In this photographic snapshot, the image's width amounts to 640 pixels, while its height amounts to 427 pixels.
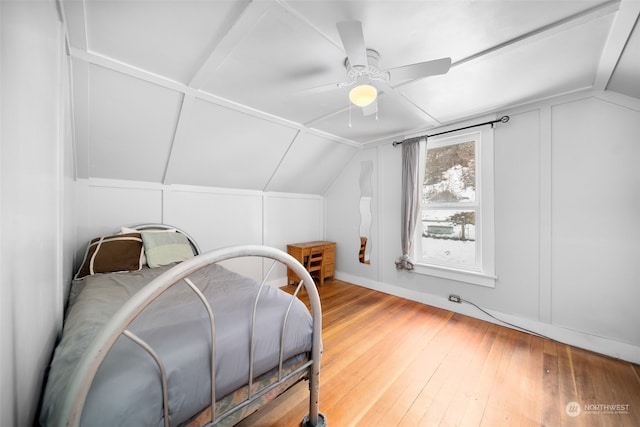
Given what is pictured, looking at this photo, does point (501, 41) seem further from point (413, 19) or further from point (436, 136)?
point (436, 136)

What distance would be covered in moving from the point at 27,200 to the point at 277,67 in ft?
4.91

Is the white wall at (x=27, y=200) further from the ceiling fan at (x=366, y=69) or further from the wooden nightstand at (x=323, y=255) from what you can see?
the wooden nightstand at (x=323, y=255)

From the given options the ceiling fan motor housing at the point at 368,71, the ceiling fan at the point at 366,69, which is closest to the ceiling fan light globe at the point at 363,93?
the ceiling fan at the point at 366,69

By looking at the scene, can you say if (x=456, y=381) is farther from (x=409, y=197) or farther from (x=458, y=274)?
(x=409, y=197)

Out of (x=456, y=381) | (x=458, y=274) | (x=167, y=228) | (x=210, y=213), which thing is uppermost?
(x=210, y=213)

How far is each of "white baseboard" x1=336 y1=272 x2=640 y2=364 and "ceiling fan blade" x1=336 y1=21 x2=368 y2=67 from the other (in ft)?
8.88

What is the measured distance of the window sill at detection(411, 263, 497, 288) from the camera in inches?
96.8

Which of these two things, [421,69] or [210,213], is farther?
[210,213]

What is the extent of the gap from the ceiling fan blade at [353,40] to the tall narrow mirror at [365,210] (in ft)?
7.17

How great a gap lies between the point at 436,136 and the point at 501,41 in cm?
148

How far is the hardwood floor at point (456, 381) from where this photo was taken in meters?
1.34

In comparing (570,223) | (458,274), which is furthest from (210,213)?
(570,223)

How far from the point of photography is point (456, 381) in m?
1.62

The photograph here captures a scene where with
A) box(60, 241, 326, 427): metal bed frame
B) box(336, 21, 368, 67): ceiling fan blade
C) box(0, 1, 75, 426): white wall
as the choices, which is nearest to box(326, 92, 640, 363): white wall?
box(336, 21, 368, 67): ceiling fan blade
